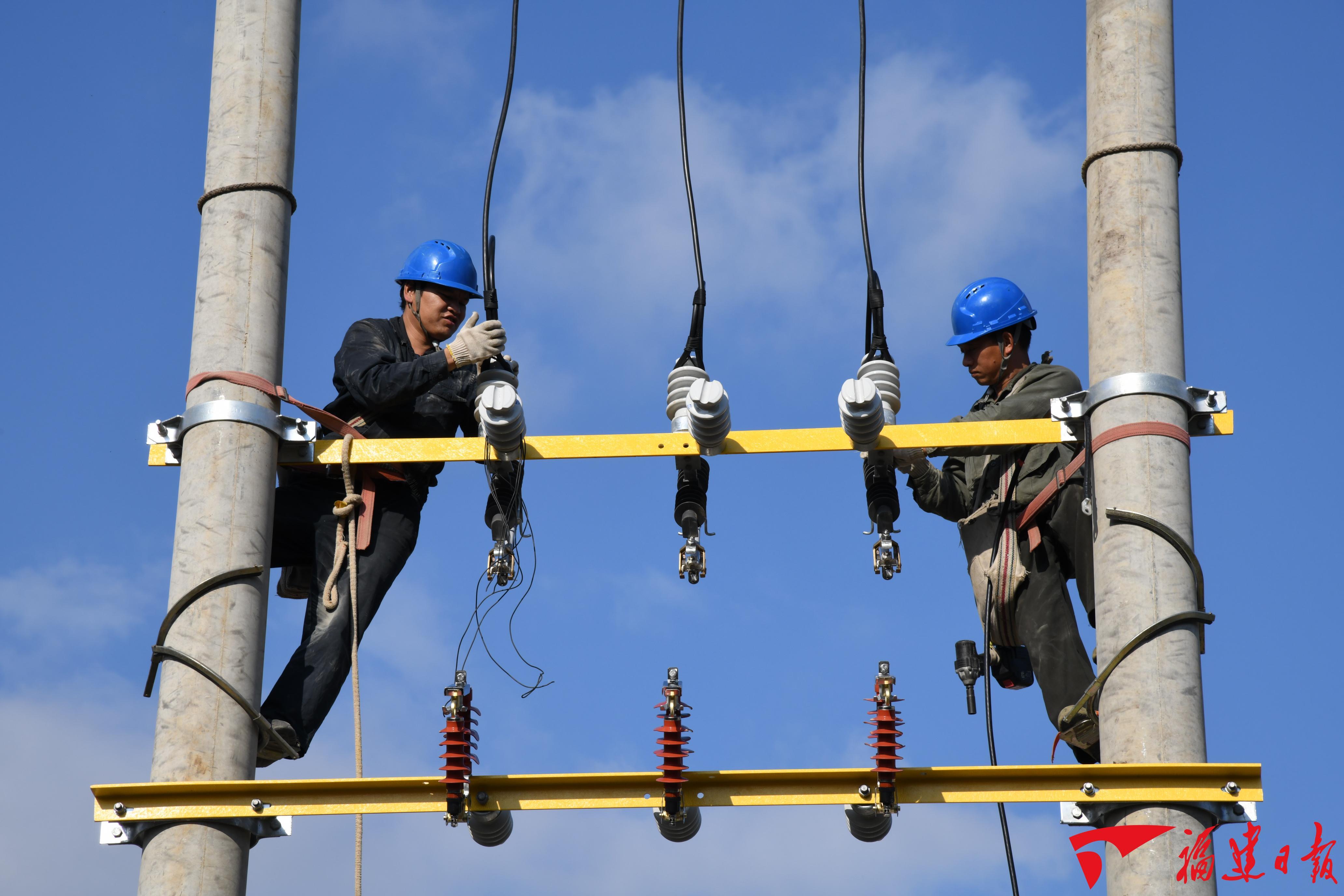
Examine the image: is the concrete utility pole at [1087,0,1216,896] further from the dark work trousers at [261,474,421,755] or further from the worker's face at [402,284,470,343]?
the worker's face at [402,284,470,343]

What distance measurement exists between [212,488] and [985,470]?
3.62m

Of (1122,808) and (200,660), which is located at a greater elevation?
(200,660)

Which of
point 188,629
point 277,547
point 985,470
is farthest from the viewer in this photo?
point 985,470

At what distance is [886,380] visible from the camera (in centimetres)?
727

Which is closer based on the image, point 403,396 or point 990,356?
point 403,396

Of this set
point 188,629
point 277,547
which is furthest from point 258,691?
point 277,547

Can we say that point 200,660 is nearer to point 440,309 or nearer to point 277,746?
point 277,746

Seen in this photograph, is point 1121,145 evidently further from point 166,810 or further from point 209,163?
point 166,810

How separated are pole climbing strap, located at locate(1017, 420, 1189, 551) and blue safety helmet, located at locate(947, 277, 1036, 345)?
1.37 metres

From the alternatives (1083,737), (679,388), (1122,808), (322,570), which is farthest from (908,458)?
(322,570)

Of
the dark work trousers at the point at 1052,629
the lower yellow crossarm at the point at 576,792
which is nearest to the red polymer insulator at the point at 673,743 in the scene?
the lower yellow crossarm at the point at 576,792

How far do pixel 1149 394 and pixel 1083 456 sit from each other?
90cm

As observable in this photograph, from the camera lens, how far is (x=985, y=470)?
8.48 meters

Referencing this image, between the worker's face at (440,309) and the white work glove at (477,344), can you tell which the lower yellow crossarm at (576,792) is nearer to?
the white work glove at (477,344)
